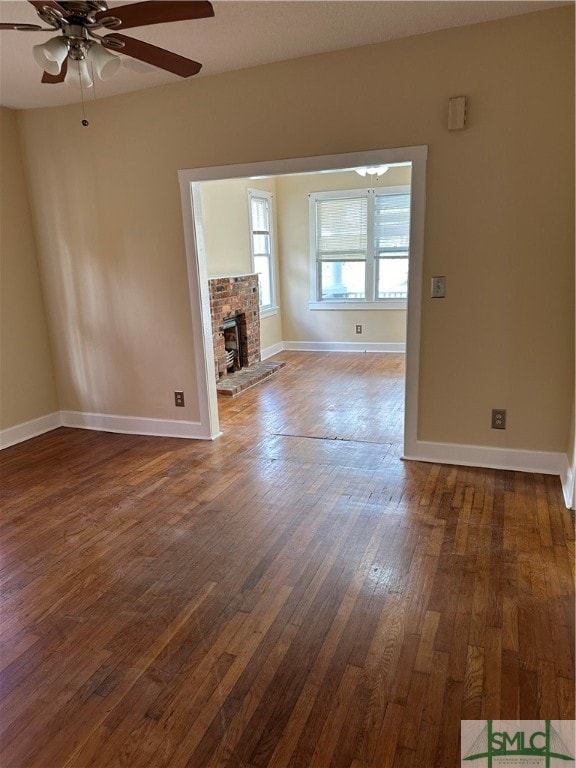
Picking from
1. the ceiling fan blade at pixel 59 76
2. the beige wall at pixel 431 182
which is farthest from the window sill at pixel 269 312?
the ceiling fan blade at pixel 59 76

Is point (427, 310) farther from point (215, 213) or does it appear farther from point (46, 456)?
point (215, 213)

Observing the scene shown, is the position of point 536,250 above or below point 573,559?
above

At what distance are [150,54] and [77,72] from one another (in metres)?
0.33

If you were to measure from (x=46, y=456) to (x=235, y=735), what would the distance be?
2.96m

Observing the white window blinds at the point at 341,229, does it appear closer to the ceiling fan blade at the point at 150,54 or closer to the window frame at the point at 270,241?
the window frame at the point at 270,241

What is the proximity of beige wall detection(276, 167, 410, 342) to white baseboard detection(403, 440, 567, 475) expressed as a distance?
13.0ft

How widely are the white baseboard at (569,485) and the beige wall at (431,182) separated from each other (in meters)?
0.24

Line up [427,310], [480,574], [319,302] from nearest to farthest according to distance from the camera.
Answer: [480,574] < [427,310] < [319,302]

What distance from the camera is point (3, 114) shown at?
386 cm

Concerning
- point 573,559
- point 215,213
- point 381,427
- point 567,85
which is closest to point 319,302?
point 215,213

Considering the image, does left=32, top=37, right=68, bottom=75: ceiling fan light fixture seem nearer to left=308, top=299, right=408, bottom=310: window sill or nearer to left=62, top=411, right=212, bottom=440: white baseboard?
left=62, top=411, right=212, bottom=440: white baseboard

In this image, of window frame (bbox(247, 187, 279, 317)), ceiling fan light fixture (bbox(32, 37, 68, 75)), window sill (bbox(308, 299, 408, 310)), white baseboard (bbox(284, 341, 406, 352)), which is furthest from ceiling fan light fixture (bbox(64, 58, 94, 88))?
white baseboard (bbox(284, 341, 406, 352))

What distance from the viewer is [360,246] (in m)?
7.07

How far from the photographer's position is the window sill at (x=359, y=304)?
23.1 feet
